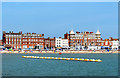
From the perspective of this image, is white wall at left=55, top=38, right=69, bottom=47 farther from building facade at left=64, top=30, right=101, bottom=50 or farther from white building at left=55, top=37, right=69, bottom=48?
building facade at left=64, top=30, right=101, bottom=50

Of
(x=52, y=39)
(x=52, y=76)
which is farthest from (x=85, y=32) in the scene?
(x=52, y=76)

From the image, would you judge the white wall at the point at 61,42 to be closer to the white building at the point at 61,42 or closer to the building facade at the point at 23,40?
the white building at the point at 61,42

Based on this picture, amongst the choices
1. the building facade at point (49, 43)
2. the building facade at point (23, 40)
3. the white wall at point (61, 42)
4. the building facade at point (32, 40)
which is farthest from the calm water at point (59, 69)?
the white wall at point (61, 42)

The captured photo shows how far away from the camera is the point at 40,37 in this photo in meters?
A: 182

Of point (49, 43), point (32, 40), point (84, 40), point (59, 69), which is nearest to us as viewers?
point (59, 69)

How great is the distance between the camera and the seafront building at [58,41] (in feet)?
577

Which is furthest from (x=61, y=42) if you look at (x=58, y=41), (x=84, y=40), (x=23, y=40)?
(x=23, y=40)

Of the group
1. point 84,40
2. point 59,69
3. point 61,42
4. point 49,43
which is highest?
point 84,40

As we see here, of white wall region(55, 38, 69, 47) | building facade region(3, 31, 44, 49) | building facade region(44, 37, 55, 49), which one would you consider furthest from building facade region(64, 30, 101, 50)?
building facade region(3, 31, 44, 49)

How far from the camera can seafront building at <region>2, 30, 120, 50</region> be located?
176000mm

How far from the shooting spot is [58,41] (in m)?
198

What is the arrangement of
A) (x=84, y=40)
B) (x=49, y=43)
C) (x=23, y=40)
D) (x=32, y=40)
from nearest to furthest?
(x=23, y=40) < (x=32, y=40) < (x=49, y=43) < (x=84, y=40)

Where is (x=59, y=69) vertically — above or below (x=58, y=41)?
below

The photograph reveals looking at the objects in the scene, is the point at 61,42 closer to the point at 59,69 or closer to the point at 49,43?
the point at 49,43
